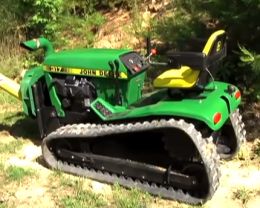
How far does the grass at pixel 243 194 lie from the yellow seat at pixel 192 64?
3.79ft

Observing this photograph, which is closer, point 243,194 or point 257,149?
point 243,194

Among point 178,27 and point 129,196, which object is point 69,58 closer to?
point 129,196

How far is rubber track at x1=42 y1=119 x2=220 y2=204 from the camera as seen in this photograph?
4691 mm

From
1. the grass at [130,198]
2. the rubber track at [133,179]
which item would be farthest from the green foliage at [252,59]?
the grass at [130,198]

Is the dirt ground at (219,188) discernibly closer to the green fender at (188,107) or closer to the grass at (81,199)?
the grass at (81,199)

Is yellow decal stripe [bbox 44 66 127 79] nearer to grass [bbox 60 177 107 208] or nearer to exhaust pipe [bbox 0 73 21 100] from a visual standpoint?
exhaust pipe [bbox 0 73 21 100]

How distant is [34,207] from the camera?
16.6ft

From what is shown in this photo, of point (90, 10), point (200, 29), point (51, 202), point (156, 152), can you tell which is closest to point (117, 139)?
point (156, 152)

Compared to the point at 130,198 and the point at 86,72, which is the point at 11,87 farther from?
the point at 130,198

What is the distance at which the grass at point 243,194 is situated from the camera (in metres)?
5.05

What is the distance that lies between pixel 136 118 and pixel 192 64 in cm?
77

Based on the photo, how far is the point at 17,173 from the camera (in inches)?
221

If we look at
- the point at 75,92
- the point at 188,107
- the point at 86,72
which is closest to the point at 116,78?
the point at 86,72

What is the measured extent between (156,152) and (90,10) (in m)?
5.56
